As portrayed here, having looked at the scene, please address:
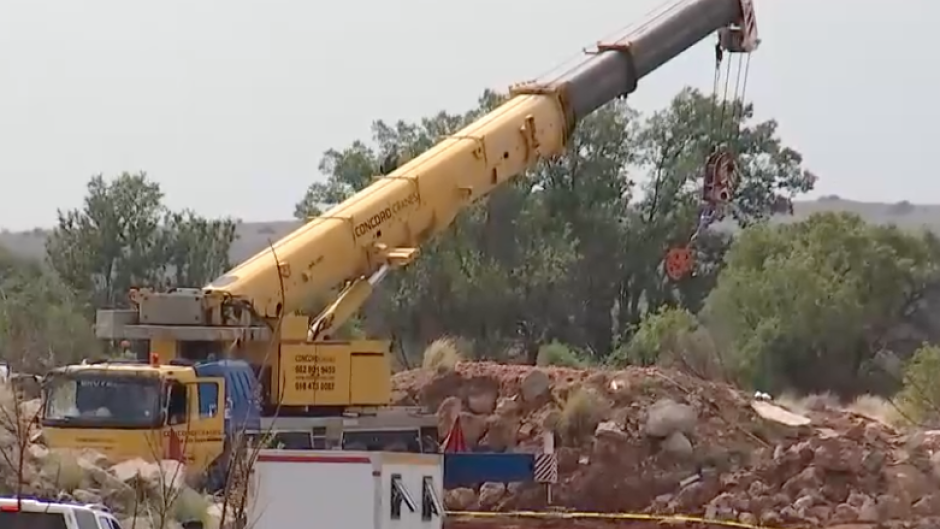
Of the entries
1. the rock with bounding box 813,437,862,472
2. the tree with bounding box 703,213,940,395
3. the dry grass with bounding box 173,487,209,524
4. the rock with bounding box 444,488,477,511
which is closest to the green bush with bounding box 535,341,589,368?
the tree with bounding box 703,213,940,395

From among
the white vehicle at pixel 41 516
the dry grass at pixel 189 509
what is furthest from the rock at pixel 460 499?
the white vehicle at pixel 41 516

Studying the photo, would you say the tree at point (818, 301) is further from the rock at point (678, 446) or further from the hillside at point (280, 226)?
the rock at point (678, 446)

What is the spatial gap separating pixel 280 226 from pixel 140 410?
59.9 meters

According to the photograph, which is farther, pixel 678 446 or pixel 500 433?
pixel 500 433

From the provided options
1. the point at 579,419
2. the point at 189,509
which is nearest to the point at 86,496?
the point at 189,509

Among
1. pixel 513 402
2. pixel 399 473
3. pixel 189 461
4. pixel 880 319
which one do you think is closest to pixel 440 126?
pixel 880 319

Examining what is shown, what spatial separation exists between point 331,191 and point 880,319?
751 inches

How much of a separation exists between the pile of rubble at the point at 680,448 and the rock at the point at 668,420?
18mm

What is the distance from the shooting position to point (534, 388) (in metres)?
38.9

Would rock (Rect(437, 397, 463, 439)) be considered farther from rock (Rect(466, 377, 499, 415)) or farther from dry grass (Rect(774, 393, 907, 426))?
dry grass (Rect(774, 393, 907, 426))

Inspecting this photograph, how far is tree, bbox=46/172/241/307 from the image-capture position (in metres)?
61.0

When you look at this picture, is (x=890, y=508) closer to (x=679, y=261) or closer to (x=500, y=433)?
(x=679, y=261)

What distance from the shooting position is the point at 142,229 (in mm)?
63312

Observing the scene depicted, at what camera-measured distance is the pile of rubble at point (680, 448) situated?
35.2 metres
